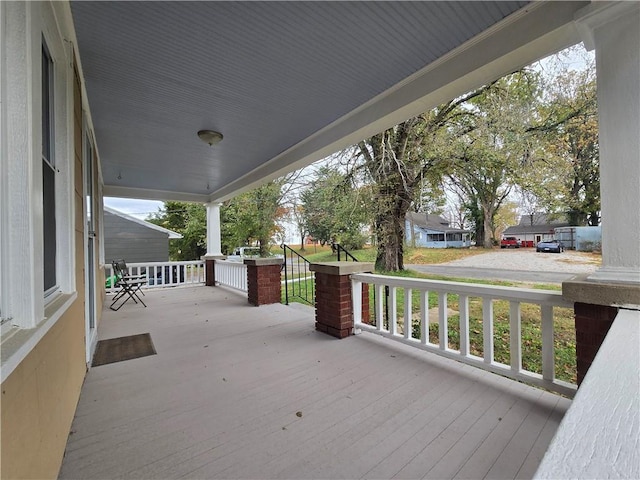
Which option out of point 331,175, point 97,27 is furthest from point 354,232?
point 97,27

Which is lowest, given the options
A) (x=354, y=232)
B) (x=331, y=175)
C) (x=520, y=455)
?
(x=520, y=455)

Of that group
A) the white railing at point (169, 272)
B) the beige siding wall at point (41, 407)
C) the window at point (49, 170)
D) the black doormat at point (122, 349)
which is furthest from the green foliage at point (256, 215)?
the beige siding wall at point (41, 407)

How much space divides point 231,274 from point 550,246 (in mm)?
7383

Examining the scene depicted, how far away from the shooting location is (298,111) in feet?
10.8

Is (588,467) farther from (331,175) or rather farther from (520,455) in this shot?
(331,175)

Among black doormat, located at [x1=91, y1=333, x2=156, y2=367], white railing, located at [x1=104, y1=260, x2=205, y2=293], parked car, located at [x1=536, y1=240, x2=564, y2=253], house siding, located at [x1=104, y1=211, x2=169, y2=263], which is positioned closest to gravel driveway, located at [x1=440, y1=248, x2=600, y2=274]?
parked car, located at [x1=536, y1=240, x2=564, y2=253]

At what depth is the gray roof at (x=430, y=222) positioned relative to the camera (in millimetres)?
9350

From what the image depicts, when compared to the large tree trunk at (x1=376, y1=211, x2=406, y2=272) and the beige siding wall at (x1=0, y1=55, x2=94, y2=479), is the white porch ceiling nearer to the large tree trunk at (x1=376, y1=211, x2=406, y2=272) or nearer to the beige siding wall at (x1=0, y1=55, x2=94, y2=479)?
the beige siding wall at (x1=0, y1=55, x2=94, y2=479)

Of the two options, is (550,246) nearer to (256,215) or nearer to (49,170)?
(49,170)

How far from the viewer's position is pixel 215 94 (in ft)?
9.55

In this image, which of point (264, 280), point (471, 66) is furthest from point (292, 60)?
point (264, 280)

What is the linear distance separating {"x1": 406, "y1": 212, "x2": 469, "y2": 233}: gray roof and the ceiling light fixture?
6.38 metres

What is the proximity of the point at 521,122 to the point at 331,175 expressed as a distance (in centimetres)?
487

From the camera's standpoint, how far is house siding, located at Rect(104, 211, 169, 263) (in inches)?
425
